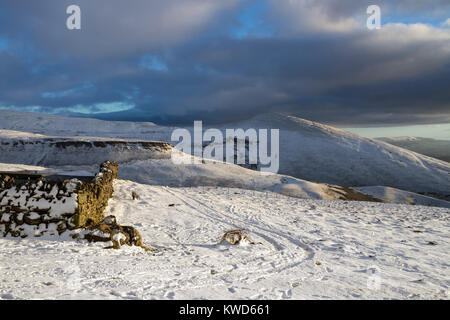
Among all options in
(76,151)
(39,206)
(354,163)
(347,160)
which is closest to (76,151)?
(76,151)

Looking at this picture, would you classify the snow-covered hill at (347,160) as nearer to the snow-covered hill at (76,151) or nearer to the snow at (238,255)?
the snow-covered hill at (76,151)

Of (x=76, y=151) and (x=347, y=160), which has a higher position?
(x=76, y=151)

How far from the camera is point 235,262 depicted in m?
5.87

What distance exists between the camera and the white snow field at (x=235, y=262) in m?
4.16

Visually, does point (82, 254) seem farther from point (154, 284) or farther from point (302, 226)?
point (302, 226)

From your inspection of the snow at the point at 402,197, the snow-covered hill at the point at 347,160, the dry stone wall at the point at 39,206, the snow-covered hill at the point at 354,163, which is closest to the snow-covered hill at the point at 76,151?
the snow at the point at 402,197

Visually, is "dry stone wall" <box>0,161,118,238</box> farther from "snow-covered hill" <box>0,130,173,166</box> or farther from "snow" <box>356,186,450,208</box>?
"snow" <box>356,186,450,208</box>

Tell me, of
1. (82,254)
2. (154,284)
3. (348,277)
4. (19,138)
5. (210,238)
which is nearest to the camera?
(154,284)

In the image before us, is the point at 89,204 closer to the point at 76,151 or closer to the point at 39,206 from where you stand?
the point at 39,206

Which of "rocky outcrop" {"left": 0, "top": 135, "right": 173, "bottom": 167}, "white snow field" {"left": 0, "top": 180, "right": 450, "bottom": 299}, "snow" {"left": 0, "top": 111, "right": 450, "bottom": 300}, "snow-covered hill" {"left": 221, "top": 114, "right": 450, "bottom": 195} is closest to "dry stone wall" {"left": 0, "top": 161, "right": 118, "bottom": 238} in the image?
"snow" {"left": 0, "top": 111, "right": 450, "bottom": 300}
